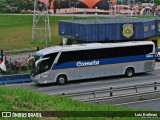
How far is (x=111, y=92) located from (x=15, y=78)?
12915 millimetres

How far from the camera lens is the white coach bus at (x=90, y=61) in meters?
29.2

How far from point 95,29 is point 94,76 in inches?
524

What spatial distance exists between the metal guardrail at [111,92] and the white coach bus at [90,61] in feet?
25.3

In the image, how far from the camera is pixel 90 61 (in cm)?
3091

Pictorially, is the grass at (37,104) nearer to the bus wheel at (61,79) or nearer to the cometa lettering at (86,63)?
the bus wheel at (61,79)

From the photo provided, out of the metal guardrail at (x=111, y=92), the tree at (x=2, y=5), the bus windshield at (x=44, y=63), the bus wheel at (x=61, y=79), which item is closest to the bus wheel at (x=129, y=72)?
the bus wheel at (x=61, y=79)

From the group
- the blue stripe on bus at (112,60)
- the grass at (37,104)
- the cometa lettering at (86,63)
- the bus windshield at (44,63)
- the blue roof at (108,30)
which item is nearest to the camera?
the grass at (37,104)

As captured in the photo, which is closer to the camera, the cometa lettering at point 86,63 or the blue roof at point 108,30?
the cometa lettering at point 86,63

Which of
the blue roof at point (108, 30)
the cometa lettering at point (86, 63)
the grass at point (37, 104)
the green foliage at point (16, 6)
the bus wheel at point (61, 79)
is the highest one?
the green foliage at point (16, 6)

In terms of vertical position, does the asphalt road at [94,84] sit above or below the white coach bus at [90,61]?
below

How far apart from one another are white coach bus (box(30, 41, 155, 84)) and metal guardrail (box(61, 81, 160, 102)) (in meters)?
7.71

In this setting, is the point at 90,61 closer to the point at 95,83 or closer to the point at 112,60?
the point at 95,83

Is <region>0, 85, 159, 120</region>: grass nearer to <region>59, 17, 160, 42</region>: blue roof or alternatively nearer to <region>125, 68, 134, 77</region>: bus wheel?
<region>125, 68, 134, 77</region>: bus wheel

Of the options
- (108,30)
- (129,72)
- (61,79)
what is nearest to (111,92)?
(61,79)
